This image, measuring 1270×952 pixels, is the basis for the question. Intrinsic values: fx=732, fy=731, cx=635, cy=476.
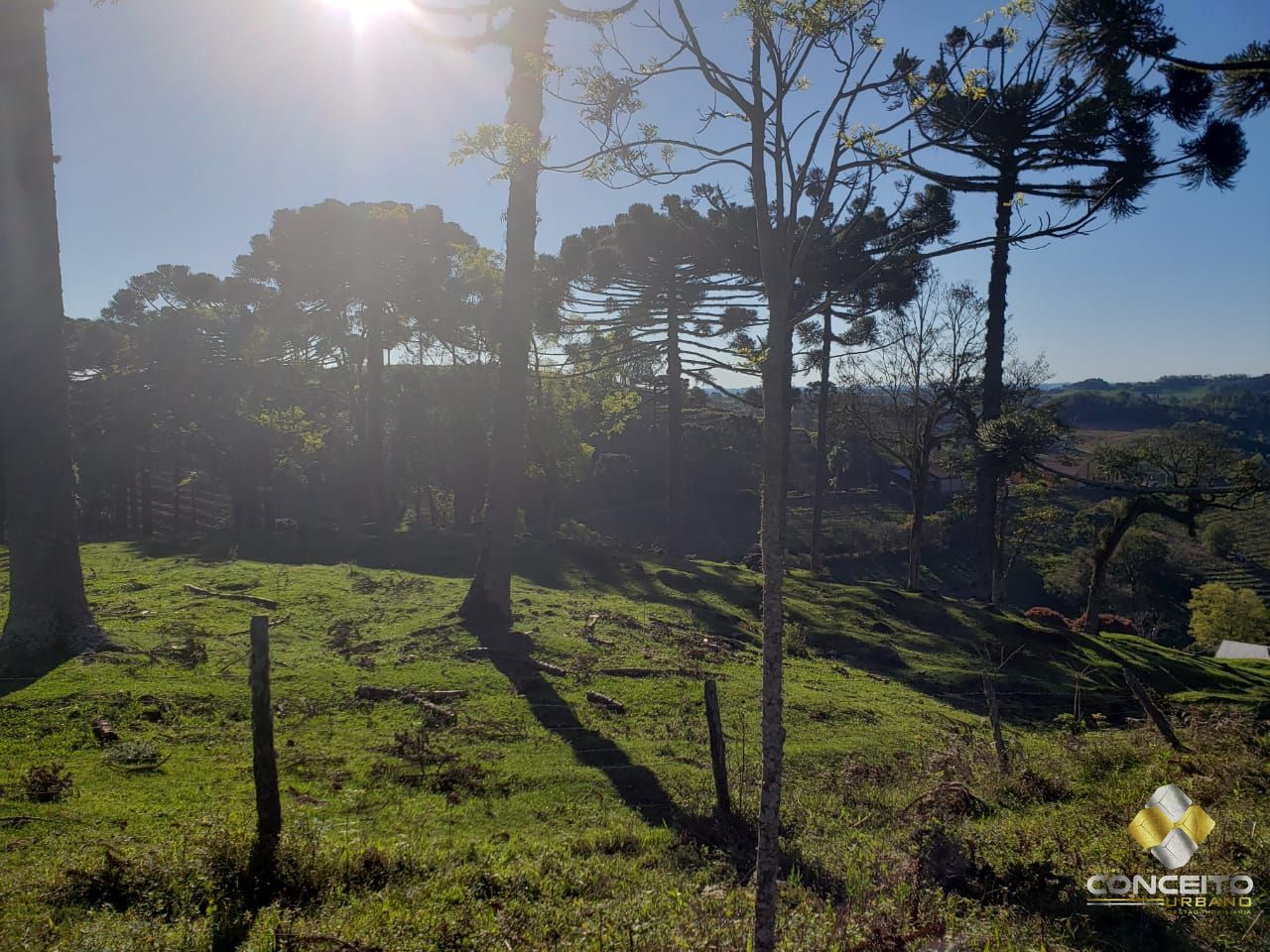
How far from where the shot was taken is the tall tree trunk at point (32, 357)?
10.3 meters

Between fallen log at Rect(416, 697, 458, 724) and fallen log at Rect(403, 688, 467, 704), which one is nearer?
fallen log at Rect(416, 697, 458, 724)

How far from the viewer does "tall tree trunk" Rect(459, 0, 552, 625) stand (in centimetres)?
1417

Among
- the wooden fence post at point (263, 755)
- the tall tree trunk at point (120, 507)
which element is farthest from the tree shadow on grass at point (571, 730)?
the tall tree trunk at point (120, 507)

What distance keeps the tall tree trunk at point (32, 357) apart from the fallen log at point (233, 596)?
4.32 m

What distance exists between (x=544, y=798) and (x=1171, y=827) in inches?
233

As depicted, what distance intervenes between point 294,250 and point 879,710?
87.8ft

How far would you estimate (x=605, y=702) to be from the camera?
11180 millimetres

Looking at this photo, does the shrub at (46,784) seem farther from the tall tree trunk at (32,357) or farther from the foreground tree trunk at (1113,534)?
the foreground tree trunk at (1113,534)

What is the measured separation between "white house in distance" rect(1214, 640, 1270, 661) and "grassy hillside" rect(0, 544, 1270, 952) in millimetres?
23164

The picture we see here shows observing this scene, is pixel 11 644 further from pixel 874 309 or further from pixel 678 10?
pixel 874 309

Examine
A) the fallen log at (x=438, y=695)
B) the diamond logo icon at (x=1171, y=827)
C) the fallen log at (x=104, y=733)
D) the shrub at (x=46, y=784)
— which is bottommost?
the fallen log at (x=438, y=695)

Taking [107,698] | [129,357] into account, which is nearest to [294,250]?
Result: [129,357]

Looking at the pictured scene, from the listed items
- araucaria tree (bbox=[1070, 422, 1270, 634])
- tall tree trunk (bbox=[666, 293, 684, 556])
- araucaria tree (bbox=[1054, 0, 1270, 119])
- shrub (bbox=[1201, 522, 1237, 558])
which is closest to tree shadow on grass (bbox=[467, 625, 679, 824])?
araucaria tree (bbox=[1054, 0, 1270, 119])

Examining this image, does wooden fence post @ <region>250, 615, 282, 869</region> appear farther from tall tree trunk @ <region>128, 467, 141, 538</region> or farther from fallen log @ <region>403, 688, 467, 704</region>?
tall tree trunk @ <region>128, 467, 141, 538</region>
